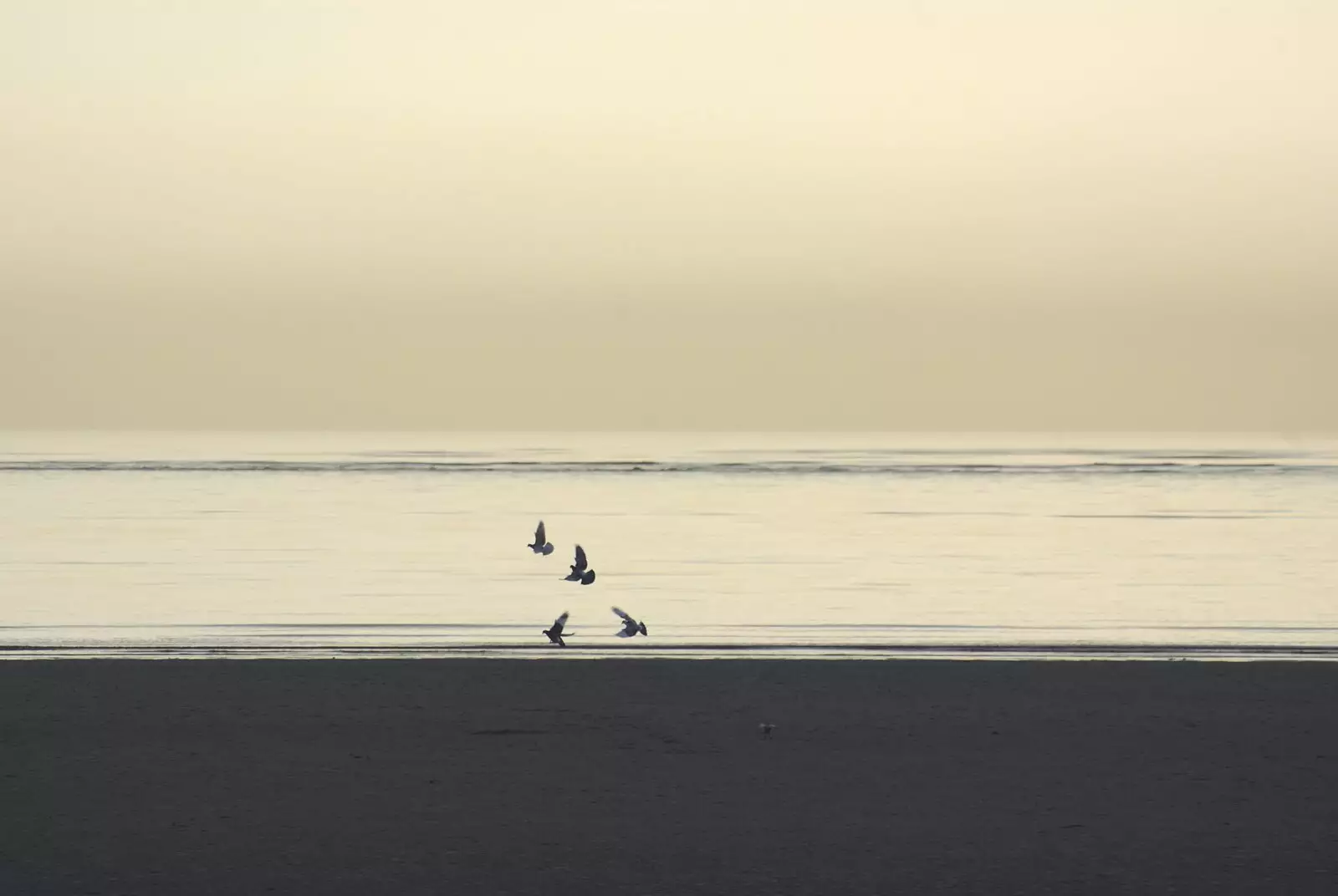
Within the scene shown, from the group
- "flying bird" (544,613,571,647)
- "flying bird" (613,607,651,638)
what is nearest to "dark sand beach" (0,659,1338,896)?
"flying bird" (544,613,571,647)

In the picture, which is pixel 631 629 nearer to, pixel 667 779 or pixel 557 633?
pixel 557 633

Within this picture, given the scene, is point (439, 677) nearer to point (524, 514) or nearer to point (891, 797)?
point (891, 797)

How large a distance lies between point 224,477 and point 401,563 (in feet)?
122

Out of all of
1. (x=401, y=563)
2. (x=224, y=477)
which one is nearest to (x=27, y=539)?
(x=401, y=563)

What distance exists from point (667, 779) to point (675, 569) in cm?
1320

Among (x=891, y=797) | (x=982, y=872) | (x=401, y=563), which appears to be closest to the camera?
(x=982, y=872)

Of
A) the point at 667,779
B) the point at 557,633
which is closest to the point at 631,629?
the point at 557,633

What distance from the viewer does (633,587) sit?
1734 centimetres

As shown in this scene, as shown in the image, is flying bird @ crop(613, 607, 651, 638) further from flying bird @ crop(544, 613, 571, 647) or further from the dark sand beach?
the dark sand beach

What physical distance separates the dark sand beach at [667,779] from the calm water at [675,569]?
1.68 metres

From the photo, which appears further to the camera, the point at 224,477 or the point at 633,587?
the point at 224,477

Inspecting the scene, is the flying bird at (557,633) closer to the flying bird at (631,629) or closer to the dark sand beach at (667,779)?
the flying bird at (631,629)

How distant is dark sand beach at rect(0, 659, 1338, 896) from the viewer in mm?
5371

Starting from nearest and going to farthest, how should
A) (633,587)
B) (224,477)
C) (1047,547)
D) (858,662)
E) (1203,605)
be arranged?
(858,662), (1203,605), (633,587), (1047,547), (224,477)
